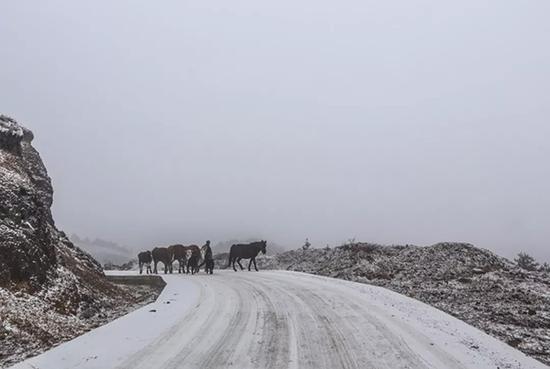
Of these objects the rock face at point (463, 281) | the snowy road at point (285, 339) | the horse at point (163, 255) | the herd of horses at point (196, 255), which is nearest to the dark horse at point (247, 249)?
→ the herd of horses at point (196, 255)

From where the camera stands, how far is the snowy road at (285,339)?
28.1 ft

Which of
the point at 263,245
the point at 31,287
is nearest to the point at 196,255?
the point at 263,245

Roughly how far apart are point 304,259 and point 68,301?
24076mm

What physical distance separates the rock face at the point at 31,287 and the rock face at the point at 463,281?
11.5 m

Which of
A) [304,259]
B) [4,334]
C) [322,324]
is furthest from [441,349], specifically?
[304,259]

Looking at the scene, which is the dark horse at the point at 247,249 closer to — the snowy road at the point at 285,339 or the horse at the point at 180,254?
the horse at the point at 180,254

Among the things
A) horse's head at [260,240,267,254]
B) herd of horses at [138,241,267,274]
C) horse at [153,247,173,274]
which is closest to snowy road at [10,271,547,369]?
herd of horses at [138,241,267,274]

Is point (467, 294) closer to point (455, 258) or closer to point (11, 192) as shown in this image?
point (455, 258)

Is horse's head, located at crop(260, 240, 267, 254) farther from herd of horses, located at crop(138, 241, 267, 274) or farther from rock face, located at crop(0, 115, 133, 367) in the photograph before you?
rock face, located at crop(0, 115, 133, 367)

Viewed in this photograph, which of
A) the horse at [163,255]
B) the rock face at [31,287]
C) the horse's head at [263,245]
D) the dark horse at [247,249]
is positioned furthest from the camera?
the horse at [163,255]

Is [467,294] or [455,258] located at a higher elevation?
[455,258]

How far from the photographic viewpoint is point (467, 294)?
1841 centimetres

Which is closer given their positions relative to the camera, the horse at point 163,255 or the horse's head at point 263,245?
the horse's head at point 263,245

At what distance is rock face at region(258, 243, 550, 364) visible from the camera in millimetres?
13414
